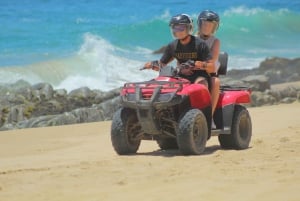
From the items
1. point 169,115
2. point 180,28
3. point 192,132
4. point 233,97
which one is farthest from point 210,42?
point 192,132

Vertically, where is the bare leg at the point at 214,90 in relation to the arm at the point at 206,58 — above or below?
below

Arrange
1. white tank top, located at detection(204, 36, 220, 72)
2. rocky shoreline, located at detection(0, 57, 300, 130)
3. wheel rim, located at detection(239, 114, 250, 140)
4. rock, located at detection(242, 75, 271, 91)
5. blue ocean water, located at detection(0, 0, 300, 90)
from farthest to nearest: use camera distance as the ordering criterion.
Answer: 1. blue ocean water, located at detection(0, 0, 300, 90)
2. rock, located at detection(242, 75, 271, 91)
3. rocky shoreline, located at detection(0, 57, 300, 130)
4. wheel rim, located at detection(239, 114, 250, 140)
5. white tank top, located at detection(204, 36, 220, 72)

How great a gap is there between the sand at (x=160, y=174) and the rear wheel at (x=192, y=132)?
0.12 meters

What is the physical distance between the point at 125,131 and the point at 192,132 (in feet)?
2.47

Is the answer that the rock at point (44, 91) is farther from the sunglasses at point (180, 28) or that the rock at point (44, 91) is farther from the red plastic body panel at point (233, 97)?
the sunglasses at point (180, 28)

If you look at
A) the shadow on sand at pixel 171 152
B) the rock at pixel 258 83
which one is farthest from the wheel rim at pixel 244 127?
the rock at pixel 258 83

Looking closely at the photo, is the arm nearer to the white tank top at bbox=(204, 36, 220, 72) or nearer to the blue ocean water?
the white tank top at bbox=(204, 36, 220, 72)

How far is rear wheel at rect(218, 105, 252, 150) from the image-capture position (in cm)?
854

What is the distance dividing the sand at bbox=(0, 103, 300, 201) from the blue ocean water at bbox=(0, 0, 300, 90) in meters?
12.9

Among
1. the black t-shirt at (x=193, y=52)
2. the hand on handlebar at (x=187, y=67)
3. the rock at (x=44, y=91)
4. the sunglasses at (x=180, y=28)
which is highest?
the sunglasses at (x=180, y=28)

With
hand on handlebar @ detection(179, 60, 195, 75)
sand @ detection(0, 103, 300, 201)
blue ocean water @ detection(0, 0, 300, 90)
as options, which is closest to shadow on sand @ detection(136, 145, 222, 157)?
sand @ detection(0, 103, 300, 201)

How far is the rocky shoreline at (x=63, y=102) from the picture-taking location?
1457cm

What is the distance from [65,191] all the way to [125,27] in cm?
3002

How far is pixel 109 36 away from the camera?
3253 centimetres
